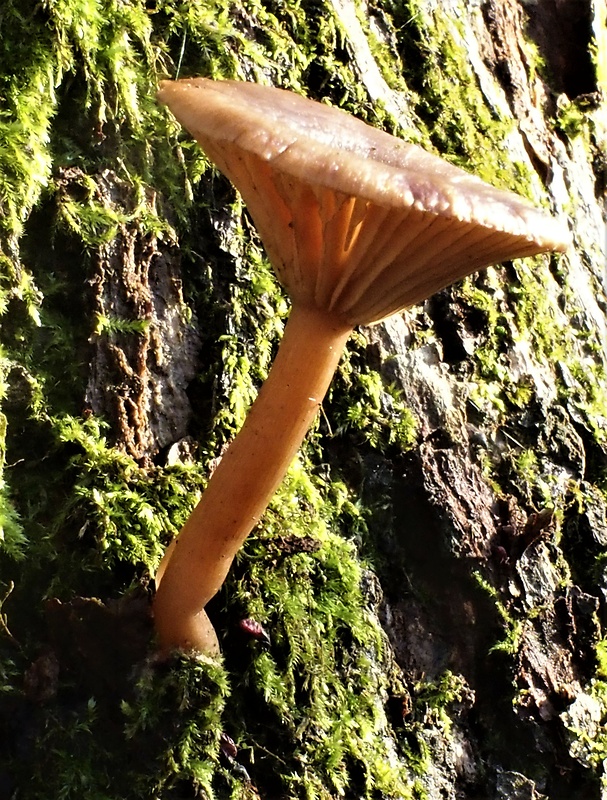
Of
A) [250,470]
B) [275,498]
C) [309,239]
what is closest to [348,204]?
[309,239]

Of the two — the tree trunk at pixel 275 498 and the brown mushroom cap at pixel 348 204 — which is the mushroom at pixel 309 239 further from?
the tree trunk at pixel 275 498

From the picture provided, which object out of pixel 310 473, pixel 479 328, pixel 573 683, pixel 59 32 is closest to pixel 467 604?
pixel 573 683

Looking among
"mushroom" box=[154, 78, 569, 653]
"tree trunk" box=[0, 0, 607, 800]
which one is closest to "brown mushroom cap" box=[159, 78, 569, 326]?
"mushroom" box=[154, 78, 569, 653]

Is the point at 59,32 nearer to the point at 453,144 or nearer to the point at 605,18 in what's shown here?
the point at 453,144

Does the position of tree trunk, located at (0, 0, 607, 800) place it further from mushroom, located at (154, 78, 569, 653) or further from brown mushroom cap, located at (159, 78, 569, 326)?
brown mushroom cap, located at (159, 78, 569, 326)

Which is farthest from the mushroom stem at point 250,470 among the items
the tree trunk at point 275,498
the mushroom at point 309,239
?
the tree trunk at point 275,498

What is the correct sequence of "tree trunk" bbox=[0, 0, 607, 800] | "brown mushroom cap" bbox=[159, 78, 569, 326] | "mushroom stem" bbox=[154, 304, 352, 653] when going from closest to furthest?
"brown mushroom cap" bbox=[159, 78, 569, 326]
"mushroom stem" bbox=[154, 304, 352, 653]
"tree trunk" bbox=[0, 0, 607, 800]

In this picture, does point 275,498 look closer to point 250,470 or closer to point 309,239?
point 250,470
